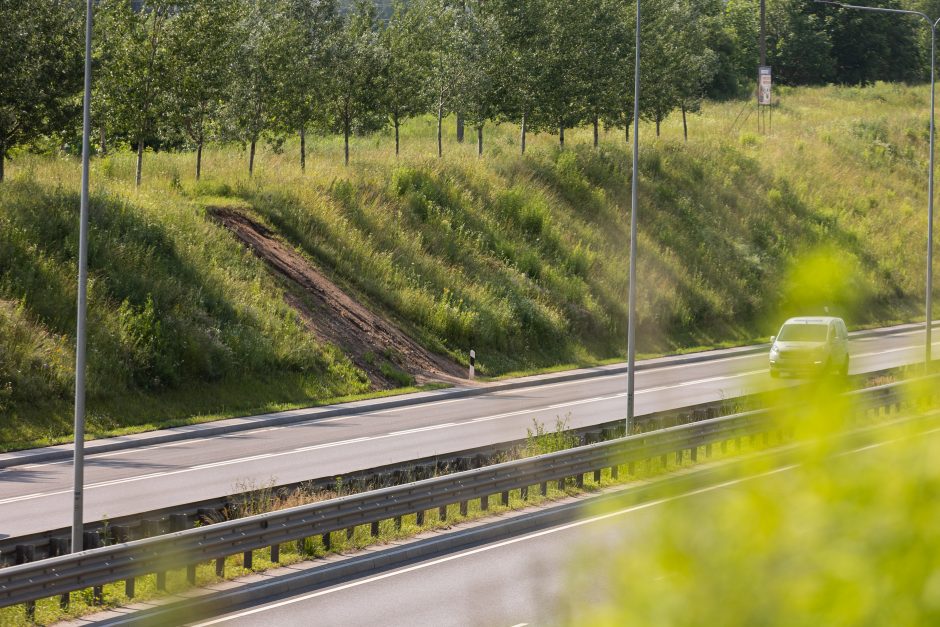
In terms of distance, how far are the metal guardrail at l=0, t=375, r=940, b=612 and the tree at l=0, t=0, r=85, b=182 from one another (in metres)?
18.8

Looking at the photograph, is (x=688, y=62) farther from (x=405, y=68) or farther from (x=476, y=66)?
(x=405, y=68)

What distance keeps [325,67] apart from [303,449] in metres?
21.9

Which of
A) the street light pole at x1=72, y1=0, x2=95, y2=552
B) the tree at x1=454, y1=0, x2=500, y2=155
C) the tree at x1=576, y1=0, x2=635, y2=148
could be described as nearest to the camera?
the street light pole at x1=72, y1=0, x2=95, y2=552

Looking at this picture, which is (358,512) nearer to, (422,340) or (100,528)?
(100,528)

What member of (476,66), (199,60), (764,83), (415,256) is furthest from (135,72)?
(764,83)

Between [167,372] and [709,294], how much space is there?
25.9 m

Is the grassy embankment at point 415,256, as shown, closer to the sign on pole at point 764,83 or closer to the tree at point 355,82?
the tree at point 355,82

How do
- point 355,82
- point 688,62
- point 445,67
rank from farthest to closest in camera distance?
point 688,62, point 445,67, point 355,82

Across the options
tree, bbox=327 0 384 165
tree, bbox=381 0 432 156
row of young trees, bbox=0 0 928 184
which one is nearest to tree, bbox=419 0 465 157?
row of young trees, bbox=0 0 928 184

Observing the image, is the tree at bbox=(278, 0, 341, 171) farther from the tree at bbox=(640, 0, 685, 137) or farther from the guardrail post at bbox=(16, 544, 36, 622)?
the guardrail post at bbox=(16, 544, 36, 622)

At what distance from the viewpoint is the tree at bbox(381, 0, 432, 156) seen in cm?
4616

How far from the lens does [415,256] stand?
39.3m

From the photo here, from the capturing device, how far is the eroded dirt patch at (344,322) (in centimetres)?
3278

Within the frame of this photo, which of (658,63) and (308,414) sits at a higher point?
(658,63)
